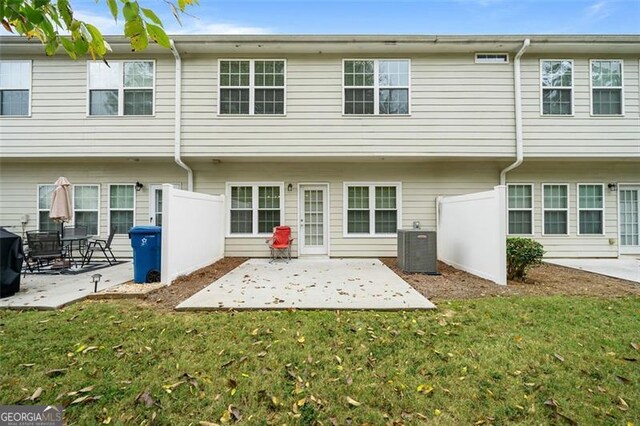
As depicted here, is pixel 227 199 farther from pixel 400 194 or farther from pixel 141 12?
pixel 141 12

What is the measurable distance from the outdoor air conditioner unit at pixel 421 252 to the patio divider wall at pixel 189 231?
4.97 m

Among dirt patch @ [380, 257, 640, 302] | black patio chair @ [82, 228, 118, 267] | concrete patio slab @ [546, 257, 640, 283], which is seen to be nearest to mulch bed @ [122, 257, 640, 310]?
dirt patch @ [380, 257, 640, 302]

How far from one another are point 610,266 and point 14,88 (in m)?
16.7

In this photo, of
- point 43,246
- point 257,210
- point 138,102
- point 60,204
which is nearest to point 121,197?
point 60,204

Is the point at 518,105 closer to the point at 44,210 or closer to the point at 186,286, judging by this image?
the point at 186,286

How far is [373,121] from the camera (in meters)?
8.23

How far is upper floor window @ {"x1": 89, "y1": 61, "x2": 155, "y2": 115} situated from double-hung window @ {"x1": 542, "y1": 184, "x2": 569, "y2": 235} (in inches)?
462

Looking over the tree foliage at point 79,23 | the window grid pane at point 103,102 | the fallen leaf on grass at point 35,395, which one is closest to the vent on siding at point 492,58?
the tree foliage at point 79,23

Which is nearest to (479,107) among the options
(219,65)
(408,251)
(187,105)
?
(408,251)

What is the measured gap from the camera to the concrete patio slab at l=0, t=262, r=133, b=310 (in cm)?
452

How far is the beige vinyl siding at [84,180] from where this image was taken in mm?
8953

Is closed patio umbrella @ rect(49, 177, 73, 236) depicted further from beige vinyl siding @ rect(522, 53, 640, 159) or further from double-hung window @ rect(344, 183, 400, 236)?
beige vinyl siding @ rect(522, 53, 640, 159)

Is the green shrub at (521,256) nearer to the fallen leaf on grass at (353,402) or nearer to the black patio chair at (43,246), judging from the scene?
the fallen leaf on grass at (353,402)

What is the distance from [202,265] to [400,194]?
232 inches
